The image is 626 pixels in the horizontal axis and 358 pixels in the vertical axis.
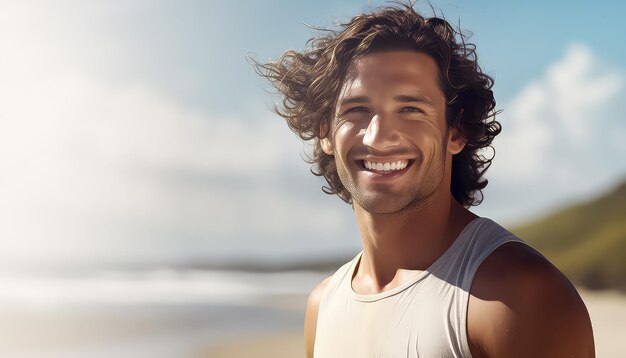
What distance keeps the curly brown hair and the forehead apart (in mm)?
33

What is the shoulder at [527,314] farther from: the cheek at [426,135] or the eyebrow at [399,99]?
the eyebrow at [399,99]

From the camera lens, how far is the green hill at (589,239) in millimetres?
24219

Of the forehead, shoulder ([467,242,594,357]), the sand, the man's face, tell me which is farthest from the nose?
the sand

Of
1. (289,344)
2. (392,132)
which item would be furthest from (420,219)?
(289,344)

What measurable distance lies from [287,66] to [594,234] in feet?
96.9

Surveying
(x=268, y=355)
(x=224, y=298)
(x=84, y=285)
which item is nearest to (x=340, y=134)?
(x=268, y=355)

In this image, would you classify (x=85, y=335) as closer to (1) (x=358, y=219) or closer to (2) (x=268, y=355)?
(2) (x=268, y=355)

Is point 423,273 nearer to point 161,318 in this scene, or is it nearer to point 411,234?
point 411,234

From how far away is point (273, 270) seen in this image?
103ft

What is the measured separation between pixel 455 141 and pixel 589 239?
2913 centimetres

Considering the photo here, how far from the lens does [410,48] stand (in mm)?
2824

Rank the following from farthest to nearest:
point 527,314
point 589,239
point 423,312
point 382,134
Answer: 1. point 589,239
2. point 382,134
3. point 423,312
4. point 527,314

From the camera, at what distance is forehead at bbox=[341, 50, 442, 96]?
2748 millimetres

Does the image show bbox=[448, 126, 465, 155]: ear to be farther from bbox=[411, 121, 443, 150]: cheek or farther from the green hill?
the green hill
